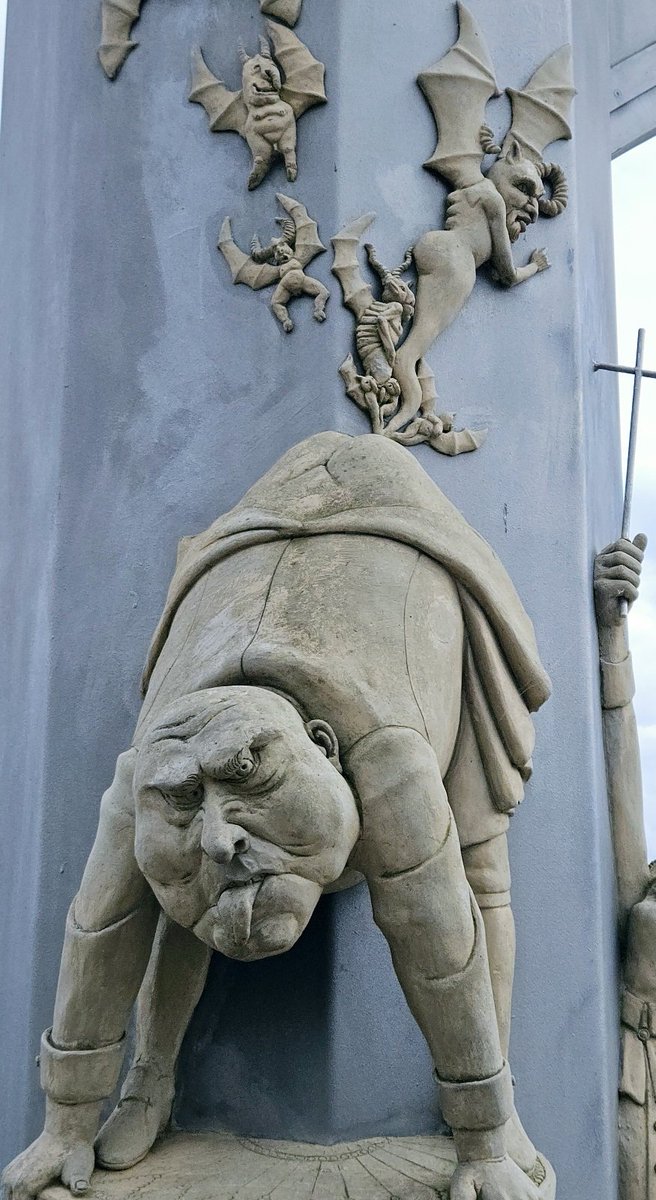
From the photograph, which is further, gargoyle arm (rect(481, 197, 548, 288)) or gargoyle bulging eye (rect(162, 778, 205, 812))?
gargoyle arm (rect(481, 197, 548, 288))

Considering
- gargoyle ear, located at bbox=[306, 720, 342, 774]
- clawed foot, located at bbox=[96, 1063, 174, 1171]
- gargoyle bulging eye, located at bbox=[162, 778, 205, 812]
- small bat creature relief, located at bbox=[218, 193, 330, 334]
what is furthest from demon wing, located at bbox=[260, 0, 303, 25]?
clawed foot, located at bbox=[96, 1063, 174, 1171]

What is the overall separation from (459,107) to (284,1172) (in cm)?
281

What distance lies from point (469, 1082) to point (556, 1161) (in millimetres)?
896

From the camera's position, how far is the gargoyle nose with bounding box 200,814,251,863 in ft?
8.39

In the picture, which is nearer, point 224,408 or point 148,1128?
point 148,1128

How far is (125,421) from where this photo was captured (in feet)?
13.2

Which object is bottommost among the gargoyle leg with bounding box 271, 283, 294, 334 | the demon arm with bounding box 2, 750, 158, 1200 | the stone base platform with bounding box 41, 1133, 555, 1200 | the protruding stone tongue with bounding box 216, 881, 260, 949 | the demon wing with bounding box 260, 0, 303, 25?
the stone base platform with bounding box 41, 1133, 555, 1200

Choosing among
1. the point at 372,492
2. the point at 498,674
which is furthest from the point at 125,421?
the point at 498,674

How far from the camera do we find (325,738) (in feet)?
9.18

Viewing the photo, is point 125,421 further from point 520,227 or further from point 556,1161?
point 556,1161

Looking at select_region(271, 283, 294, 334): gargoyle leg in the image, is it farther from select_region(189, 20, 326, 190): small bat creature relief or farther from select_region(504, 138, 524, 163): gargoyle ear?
select_region(504, 138, 524, 163): gargoyle ear

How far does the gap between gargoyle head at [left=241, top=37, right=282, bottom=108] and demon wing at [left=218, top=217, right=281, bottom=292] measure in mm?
332

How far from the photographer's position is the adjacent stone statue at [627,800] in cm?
385

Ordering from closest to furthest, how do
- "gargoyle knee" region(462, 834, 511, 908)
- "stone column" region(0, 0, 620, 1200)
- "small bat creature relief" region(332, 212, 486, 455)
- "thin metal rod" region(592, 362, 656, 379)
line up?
"gargoyle knee" region(462, 834, 511, 908) < "stone column" region(0, 0, 620, 1200) < "small bat creature relief" region(332, 212, 486, 455) < "thin metal rod" region(592, 362, 656, 379)
